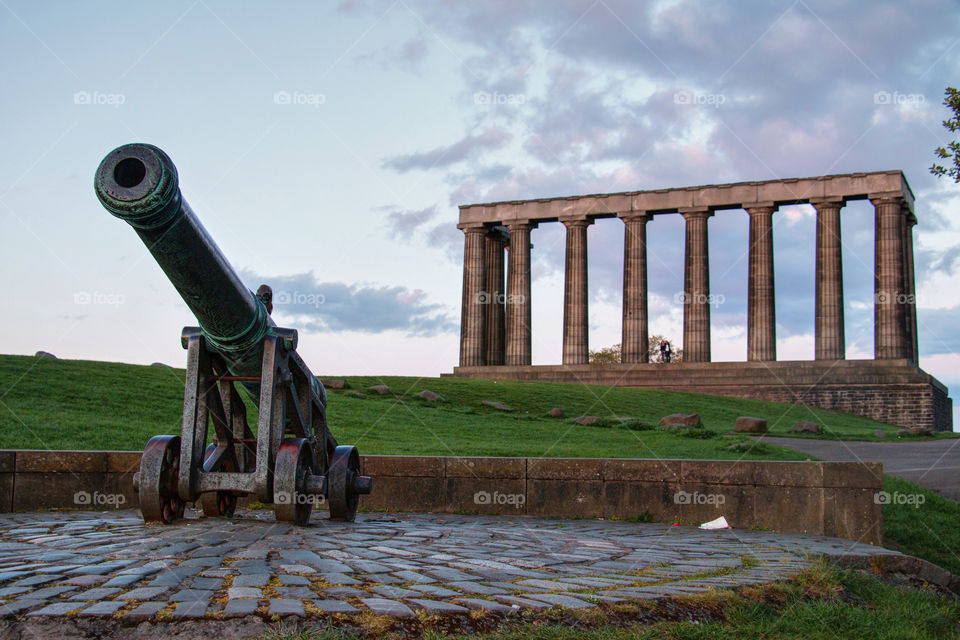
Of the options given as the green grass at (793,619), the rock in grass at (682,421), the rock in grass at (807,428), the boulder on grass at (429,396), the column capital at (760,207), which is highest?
the column capital at (760,207)

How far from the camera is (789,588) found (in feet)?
19.2

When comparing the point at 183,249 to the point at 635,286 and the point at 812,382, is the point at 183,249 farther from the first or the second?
the point at 635,286

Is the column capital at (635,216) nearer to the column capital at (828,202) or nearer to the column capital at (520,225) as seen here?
the column capital at (520,225)

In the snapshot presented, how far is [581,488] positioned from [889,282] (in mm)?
45699

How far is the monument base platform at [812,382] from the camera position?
46781 millimetres

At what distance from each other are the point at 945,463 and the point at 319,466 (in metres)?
19.2

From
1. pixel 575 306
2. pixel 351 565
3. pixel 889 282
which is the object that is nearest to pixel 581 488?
pixel 351 565

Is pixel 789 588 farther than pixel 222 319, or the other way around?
pixel 222 319

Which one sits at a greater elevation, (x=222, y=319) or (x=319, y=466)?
(x=222, y=319)

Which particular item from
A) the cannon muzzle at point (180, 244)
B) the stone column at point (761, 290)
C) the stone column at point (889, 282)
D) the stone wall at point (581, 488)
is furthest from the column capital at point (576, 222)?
the cannon muzzle at point (180, 244)

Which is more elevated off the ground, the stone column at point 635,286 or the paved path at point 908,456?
the stone column at point 635,286

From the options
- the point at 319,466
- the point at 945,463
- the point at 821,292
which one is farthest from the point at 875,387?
the point at 319,466

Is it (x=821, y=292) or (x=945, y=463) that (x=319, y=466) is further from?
(x=821, y=292)

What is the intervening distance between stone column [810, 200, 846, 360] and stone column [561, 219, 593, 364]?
13482mm
